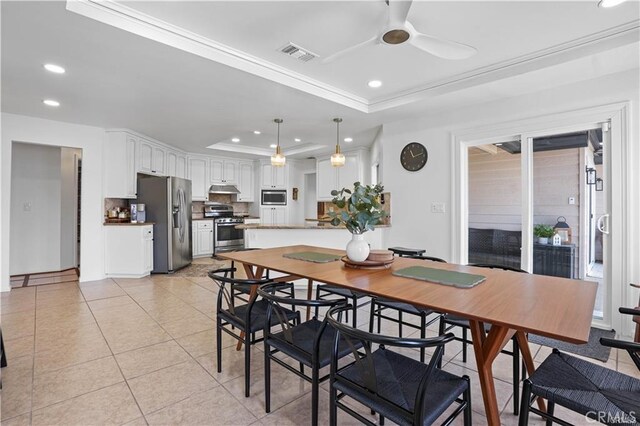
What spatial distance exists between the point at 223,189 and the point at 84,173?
291 centimetres

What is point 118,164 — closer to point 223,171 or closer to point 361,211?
point 223,171

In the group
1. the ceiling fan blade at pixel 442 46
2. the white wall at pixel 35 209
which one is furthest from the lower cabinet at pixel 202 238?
the ceiling fan blade at pixel 442 46

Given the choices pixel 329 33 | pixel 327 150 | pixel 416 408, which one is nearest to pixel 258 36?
pixel 329 33

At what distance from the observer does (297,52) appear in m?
2.63

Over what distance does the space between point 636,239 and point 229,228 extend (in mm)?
6686

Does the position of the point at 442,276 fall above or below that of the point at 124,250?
above

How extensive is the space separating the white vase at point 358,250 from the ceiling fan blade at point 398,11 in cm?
133

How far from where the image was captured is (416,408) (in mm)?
1032

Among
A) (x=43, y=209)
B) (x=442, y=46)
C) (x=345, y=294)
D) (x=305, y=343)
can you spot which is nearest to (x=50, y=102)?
(x=43, y=209)

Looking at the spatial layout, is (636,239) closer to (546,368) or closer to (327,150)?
(546,368)

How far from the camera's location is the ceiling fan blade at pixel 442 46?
6.09 feet

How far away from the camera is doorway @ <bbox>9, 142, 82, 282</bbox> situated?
4.94m

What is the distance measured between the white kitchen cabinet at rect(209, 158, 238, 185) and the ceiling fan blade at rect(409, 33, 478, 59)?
611cm

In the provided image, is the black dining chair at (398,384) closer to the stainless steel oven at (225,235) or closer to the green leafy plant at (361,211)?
the green leafy plant at (361,211)
